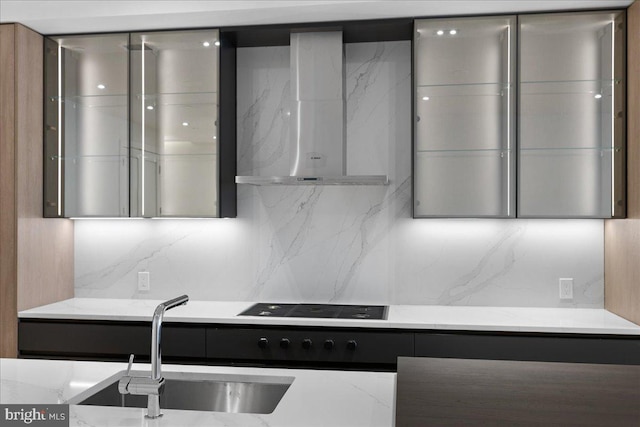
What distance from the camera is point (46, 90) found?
328 centimetres

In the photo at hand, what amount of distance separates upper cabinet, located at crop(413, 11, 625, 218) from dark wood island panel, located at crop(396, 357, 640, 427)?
150cm

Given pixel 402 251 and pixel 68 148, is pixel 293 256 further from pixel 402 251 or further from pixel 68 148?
pixel 68 148

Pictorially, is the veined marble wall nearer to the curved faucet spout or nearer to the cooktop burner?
the cooktop burner

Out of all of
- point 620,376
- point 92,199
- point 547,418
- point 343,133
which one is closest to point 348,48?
point 343,133

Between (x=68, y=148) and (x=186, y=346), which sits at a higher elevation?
(x=68, y=148)

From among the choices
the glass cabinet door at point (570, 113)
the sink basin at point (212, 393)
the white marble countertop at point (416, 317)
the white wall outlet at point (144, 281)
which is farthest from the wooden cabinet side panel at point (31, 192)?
the glass cabinet door at point (570, 113)

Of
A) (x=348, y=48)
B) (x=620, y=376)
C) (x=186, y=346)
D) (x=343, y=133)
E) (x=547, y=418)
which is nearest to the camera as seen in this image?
(x=547, y=418)

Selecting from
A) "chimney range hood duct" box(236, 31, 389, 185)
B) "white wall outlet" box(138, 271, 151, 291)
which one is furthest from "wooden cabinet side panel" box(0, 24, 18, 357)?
"chimney range hood duct" box(236, 31, 389, 185)

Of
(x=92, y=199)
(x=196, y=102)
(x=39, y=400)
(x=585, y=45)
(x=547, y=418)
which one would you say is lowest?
(x=39, y=400)

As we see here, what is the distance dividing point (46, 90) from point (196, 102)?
2.89 feet

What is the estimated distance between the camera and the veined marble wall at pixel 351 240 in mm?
3248

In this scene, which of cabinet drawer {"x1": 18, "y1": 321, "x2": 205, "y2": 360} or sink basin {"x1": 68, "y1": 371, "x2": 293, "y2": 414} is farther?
cabinet drawer {"x1": 18, "y1": 321, "x2": 205, "y2": 360}

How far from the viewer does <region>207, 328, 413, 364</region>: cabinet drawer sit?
9.04 ft

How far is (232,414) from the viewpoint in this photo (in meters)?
1.41
